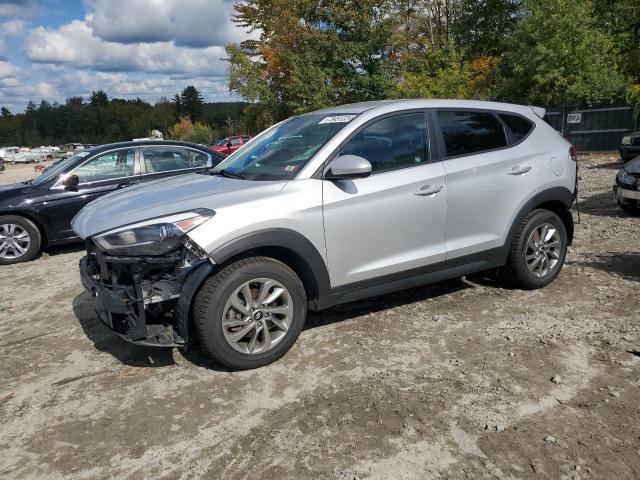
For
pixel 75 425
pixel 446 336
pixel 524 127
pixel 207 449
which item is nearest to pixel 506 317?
pixel 446 336

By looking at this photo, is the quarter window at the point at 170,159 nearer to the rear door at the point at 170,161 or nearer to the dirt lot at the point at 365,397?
the rear door at the point at 170,161

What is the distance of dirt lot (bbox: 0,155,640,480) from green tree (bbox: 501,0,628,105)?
1650cm

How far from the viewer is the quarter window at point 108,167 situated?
7629 millimetres

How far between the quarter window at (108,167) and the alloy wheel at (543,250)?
5.68m

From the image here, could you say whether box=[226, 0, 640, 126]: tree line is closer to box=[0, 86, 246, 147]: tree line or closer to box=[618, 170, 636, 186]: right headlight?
box=[618, 170, 636, 186]: right headlight

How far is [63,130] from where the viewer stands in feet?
419

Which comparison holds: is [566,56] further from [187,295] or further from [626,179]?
[187,295]

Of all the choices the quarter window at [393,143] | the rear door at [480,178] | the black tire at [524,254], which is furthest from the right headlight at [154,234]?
the black tire at [524,254]

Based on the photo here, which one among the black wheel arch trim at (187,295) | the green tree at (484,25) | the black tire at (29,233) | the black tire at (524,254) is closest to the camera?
the black wheel arch trim at (187,295)

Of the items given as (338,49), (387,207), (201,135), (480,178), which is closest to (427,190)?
(387,207)

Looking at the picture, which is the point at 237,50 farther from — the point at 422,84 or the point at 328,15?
the point at 422,84

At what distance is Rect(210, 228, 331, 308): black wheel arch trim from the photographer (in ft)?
11.1

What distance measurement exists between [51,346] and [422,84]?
846 inches

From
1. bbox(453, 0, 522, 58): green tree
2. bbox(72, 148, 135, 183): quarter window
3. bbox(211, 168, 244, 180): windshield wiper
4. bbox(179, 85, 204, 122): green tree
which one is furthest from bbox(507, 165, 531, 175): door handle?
bbox(179, 85, 204, 122): green tree
